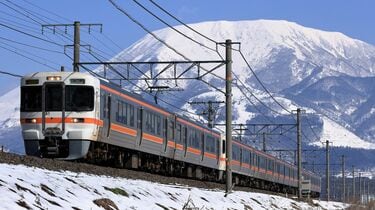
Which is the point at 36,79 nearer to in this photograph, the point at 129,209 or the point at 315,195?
the point at 129,209

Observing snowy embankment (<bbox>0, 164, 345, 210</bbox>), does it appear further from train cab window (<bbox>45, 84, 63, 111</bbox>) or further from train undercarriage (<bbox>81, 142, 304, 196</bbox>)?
train undercarriage (<bbox>81, 142, 304, 196</bbox>)

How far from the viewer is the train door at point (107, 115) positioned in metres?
29.0

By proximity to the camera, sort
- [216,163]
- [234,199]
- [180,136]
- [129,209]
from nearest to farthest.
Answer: [129,209] → [234,199] → [180,136] → [216,163]

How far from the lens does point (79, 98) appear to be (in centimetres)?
2789

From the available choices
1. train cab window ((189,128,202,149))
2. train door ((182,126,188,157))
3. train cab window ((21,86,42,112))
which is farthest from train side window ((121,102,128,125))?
train cab window ((189,128,202,149))

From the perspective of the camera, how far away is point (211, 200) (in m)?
26.8

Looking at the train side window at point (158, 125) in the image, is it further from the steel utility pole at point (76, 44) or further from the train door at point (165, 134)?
the steel utility pole at point (76, 44)

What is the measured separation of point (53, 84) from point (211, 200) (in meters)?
6.71

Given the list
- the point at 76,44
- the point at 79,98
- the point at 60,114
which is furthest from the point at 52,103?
the point at 76,44

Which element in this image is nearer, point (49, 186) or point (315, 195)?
point (49, 186)

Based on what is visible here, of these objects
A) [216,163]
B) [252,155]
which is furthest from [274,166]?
[216,163]

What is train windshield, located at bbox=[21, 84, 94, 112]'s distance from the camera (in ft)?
91.3

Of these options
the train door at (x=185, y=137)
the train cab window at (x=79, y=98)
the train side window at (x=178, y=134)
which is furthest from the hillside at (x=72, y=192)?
the train door at (x=185, y=137)

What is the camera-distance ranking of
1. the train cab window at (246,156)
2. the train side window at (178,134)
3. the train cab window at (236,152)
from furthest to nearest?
the train cab window at (246,156)
the train cab window at (236,152)
the train side window at (178,134)
